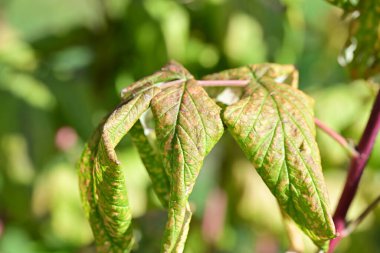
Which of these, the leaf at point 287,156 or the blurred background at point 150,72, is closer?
the leaf at point 287,156

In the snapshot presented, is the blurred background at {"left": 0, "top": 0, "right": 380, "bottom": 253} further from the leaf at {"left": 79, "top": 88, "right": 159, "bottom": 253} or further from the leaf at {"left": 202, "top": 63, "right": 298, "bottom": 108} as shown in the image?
the leaf at {"left": 79, "top": 88, "right": 159, "bottom": 253}

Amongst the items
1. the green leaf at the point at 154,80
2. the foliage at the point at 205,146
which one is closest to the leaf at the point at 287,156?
the foliage at the point at 205,146

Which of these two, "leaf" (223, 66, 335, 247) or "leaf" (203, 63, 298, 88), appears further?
"leaf" (203, 63, 298, 88)

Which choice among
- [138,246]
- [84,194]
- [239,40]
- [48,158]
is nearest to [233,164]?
[239,40]

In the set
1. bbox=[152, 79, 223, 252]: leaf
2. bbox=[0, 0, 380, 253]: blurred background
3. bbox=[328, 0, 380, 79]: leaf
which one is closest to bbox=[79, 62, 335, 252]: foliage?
bbox=[152, 79, 223, 252]: leaf

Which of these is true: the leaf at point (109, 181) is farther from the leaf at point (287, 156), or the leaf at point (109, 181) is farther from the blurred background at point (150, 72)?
the blurred background at point (150, 72)

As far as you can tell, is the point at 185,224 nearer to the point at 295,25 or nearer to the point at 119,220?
the point at 119,220
